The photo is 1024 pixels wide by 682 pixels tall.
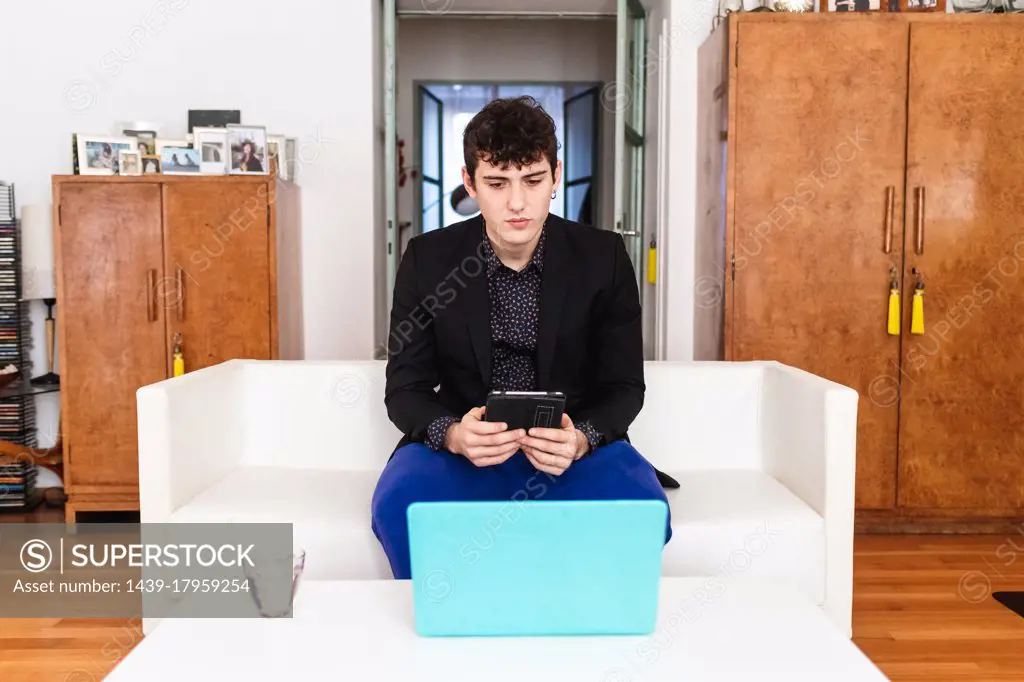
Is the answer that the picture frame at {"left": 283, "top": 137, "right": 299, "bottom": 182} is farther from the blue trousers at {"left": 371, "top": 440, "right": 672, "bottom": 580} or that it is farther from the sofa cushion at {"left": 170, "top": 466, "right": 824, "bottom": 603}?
the blue trousers at {"left": 371, "top": 440, "right": 672, "bottom": 580}

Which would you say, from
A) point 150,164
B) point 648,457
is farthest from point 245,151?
point 648,457

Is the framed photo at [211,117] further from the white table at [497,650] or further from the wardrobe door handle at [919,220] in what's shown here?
the white table at [497,650]

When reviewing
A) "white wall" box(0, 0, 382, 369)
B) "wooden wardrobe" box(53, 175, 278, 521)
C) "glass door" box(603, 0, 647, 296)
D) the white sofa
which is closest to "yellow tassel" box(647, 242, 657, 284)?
"glass door" box(603, 0, 647, 296)

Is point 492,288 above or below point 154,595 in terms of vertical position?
above

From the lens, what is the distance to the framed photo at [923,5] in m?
3.36

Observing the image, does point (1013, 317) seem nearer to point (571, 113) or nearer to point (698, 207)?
point (698, 207)

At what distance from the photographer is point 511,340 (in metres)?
2.11

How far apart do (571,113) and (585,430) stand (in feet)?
16.1

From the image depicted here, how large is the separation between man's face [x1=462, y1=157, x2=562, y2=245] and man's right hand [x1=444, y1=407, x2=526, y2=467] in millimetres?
420

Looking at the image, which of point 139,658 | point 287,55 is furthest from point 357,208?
point 139,658

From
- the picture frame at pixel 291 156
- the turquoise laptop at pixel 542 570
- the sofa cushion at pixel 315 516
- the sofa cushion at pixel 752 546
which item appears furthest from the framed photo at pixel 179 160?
the turquoise laptop at pixel 542 570

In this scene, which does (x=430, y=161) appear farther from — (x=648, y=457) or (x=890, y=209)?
(x=648, y=457)

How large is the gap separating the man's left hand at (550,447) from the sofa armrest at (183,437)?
0.87 metres

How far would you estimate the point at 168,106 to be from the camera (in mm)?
3992
